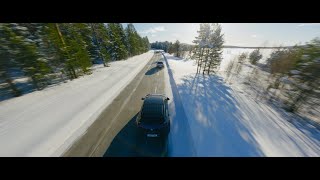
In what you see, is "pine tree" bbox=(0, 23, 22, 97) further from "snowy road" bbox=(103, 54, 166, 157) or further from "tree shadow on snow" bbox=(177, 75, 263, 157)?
"tree shadow on snow" bbox=(177, 75, 263, 157)

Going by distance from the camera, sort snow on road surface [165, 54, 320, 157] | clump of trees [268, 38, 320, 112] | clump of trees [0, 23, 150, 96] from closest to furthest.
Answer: snow on road surface [165, 54, 320, 157] < clump of trees [268, 38, 320, 112] < clump of trees [0, 23, 150, 96]

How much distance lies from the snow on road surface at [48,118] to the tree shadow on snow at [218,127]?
19.7 ft

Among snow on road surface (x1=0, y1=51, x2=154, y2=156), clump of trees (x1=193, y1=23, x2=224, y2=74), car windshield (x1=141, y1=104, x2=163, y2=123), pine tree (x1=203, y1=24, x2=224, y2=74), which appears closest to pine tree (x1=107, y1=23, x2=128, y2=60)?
clump of trees (x1=193, y1=23, x2=224, y2=74)

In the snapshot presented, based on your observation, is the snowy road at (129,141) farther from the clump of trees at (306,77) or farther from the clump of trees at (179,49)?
the clump of trees at (179,49)

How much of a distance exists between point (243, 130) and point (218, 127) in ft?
4.42

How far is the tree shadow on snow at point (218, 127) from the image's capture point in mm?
6445

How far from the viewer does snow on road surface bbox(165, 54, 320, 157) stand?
6.55 m

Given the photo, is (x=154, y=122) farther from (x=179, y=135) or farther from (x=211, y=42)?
(x=211, y=42)

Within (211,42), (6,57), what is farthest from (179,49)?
(6,57)

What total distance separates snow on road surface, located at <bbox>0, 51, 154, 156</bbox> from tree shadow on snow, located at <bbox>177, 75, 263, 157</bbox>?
6.01 m
